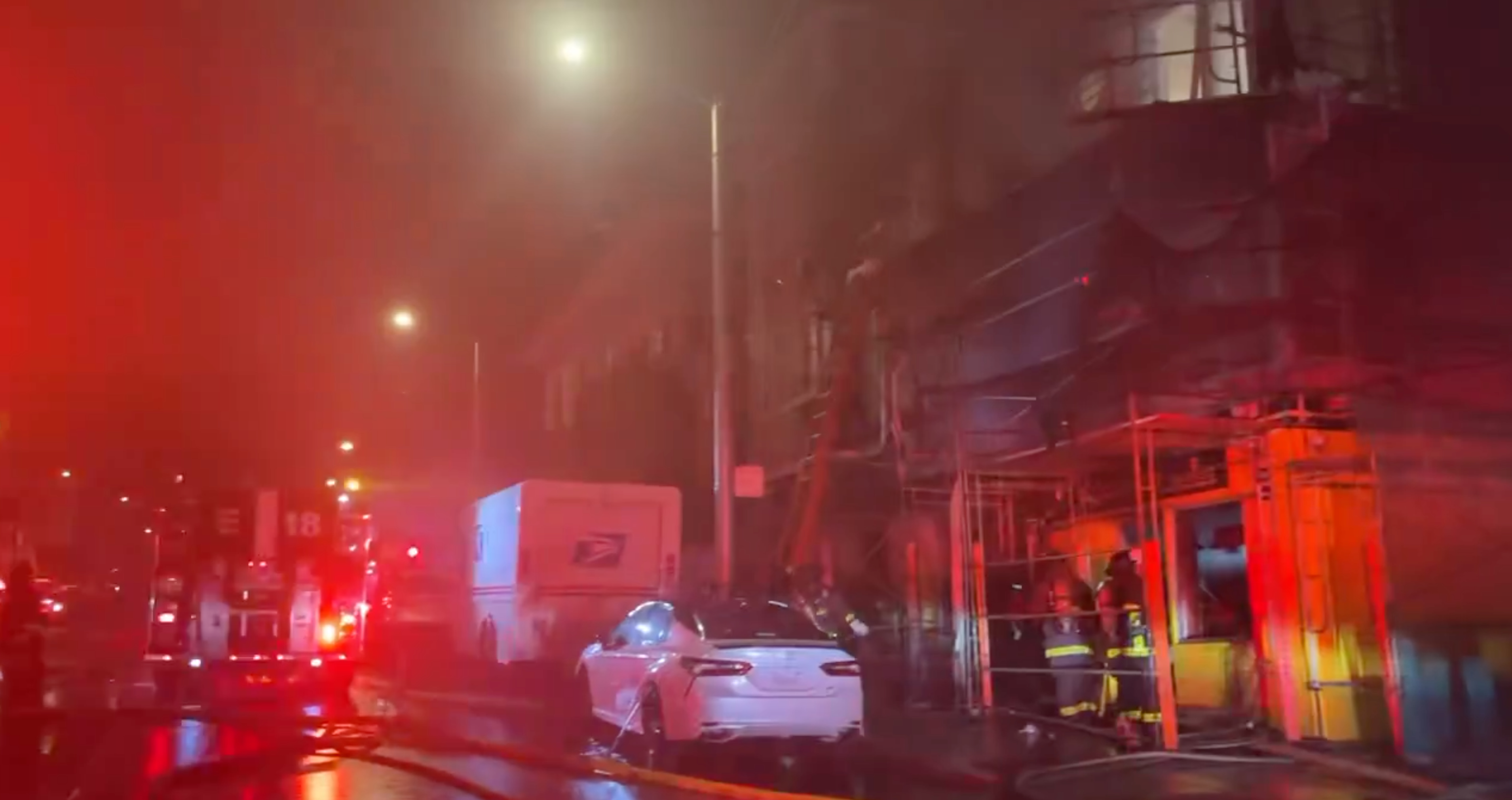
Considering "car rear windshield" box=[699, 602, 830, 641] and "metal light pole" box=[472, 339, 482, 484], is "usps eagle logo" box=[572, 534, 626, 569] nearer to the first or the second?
"car rear windshield" box=[699, 602, 830, 641]

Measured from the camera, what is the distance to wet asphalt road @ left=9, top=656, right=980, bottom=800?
9195 mm

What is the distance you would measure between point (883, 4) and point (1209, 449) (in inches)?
433

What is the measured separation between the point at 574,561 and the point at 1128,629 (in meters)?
8.60

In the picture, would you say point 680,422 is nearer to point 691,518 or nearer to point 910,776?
point 691,518

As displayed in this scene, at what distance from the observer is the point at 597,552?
1844 cm

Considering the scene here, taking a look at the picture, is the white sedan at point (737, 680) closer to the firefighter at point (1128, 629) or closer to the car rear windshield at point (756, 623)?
the car rear windshield at point (756, 623)

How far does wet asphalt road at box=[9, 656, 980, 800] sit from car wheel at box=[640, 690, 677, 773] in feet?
0.75

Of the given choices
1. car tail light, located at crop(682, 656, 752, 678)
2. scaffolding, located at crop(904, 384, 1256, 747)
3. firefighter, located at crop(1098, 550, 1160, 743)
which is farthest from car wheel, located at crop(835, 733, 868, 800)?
firefighter, located at crop(1098, 550, 1160, 743)

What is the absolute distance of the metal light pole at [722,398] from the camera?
1422 centimetres

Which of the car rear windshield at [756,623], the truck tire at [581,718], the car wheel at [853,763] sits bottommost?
the car wheel at [853,763]

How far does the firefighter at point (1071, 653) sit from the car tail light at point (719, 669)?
131 inches

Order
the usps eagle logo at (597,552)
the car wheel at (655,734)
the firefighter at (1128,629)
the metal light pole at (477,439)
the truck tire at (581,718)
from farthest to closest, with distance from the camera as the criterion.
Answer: the metal light pole at (477,439), the usps eagle logo at (597,552), the firefighter at (1128,629), the truck tire at (581,718), the car wheel at (655,734)

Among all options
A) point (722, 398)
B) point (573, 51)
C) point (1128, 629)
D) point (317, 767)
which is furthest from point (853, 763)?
point (573, 51)

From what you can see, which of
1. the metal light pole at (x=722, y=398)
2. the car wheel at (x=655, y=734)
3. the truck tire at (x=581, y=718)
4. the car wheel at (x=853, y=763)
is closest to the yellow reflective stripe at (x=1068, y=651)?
the car wheel at (x=853, y=763)
